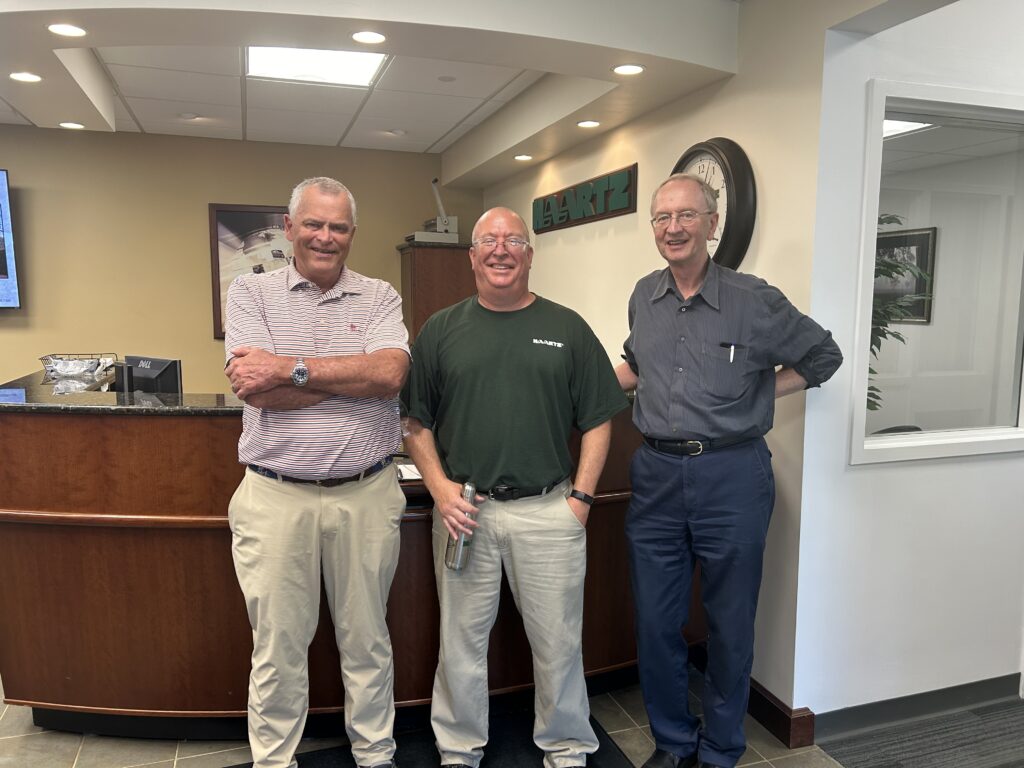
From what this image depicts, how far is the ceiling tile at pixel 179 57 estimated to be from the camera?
3.55m

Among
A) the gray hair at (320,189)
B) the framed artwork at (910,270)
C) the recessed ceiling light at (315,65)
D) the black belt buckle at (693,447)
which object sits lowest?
the black belt buckle at (693,447)

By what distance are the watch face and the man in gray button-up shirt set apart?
64cm

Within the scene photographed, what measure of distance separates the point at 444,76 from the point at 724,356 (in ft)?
8.22

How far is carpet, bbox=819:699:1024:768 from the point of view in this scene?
2441 millimetres

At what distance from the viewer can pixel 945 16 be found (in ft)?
8.13

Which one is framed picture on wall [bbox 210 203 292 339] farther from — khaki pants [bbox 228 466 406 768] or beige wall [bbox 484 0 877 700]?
khaki pants [bbox 228 466 406 768]

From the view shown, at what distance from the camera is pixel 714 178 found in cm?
289

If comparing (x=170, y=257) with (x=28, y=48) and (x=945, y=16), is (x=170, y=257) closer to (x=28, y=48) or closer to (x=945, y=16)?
(x=28, y=48)

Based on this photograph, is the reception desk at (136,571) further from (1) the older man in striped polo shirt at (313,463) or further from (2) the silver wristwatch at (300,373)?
(2) the silver wristwatch at (300,373)

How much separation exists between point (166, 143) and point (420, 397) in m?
4.31

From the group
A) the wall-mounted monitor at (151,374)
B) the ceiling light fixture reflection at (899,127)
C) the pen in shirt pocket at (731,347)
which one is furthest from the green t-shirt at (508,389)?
the ceiling light fixture reflection at (899,127)

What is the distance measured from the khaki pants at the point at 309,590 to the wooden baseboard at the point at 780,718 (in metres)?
1.12

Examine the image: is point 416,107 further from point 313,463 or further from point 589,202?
point 313,463

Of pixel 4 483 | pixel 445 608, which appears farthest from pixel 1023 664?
pixel 4 483
